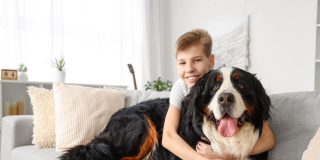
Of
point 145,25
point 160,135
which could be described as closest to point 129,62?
point 145,25

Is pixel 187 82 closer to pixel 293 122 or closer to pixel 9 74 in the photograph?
pixel 293 122

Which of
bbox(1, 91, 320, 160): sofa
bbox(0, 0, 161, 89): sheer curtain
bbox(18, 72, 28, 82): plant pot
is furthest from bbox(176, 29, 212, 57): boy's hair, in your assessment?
bbox(0, 0, 161, 89): sheer curtain

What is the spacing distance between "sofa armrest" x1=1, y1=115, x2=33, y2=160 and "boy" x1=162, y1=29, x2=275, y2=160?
1.25 meters

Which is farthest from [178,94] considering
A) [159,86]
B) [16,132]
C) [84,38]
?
[84,38]

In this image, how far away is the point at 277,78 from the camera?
14.6 feet

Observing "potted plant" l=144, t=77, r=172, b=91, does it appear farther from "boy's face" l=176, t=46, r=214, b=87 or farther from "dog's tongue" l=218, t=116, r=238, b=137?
"dog's tongue" l=218, t=116, r=238, b=137

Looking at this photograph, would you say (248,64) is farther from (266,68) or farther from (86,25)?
(86,25)

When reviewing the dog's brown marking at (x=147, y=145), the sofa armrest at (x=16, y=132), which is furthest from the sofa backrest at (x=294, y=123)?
the sofa armrest at (x=16, y=132)

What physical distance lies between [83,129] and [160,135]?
657 millimetres

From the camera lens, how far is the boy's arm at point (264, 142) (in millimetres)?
1454

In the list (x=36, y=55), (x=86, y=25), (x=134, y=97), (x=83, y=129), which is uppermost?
(x=86, y=25)

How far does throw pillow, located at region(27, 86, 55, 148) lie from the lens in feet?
7.75

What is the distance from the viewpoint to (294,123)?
5.01 feet

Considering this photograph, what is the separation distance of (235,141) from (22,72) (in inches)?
118
